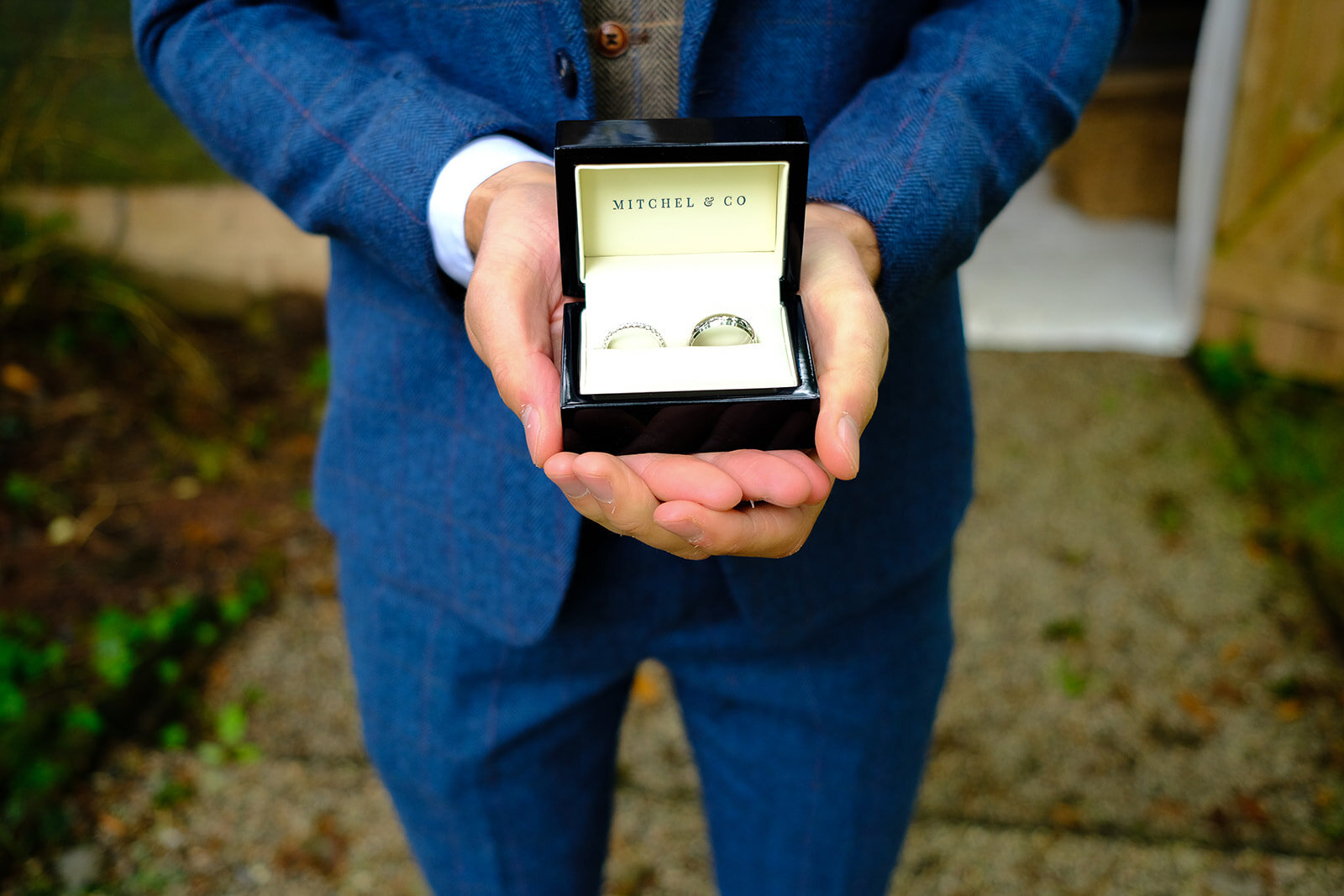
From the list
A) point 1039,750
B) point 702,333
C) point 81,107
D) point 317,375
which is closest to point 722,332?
point 702,333

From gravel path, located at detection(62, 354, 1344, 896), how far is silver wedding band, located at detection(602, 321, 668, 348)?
1846 mm

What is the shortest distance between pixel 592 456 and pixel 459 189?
0.37 metres

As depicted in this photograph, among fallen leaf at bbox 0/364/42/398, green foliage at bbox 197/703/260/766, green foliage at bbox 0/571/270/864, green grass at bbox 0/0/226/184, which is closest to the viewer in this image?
green foliage at bbox 0/571/270/864

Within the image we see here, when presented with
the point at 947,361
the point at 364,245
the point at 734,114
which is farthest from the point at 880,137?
the point at 364,245

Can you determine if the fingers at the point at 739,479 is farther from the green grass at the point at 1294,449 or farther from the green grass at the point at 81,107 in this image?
the green grass at the point at 81,107

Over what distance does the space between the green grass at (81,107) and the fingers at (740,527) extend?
3809 mm

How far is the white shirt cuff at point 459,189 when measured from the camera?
0.97 metres

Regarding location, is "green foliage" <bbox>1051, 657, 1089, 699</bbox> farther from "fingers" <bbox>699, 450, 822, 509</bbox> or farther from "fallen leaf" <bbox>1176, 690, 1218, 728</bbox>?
"fingers" <bbox>699, 450, 822, 509</bbox>

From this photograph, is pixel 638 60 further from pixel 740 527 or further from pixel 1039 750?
pixel 1039 750

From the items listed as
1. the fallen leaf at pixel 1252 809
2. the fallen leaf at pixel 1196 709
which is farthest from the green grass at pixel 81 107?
the fallen leaf at pixel 1252 809

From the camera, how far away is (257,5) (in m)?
1.05

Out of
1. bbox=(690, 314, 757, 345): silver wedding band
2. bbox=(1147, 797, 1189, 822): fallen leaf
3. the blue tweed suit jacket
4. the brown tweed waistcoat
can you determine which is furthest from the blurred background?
the brown tweed waistcoat

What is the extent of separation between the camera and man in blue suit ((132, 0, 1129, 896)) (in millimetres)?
903

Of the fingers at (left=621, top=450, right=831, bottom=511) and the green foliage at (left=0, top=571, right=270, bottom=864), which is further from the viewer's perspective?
the green foliage at (left=0, top=571, right=270, bottom=864)
